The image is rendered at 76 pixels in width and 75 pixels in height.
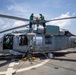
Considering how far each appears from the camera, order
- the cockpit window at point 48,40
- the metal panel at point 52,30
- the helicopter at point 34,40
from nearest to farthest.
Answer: the helicopter at point 34,40, the metal panel at point 52,30, the cockpit window at point 48,40

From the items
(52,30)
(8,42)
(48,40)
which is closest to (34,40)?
(48,40)

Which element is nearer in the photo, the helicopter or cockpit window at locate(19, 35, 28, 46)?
the helicopter

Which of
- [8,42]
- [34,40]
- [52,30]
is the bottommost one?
[8,42]

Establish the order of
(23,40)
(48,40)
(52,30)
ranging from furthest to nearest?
(48,40)
(52,30)
(23,40)

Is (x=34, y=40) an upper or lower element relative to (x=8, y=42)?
upper

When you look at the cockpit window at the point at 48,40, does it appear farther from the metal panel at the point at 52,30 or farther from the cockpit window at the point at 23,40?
the cockpit window at the point at 23,40

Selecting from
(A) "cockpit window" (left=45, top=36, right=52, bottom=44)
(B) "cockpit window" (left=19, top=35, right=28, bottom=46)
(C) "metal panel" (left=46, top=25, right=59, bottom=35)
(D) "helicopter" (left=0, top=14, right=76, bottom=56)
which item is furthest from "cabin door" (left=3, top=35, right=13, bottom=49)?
(C) "metal panel" (left=46, top=25, right=59, bottom=35)

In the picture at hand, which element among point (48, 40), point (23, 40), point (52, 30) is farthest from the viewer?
point (48, 40)

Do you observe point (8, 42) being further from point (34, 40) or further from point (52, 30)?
point (52, 30)

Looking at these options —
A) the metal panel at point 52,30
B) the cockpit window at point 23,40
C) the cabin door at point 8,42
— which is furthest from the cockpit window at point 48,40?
the cabin door at point 8,42

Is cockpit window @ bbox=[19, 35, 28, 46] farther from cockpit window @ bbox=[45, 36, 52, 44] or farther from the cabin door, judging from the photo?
cockpit window @ bbox=[45, 36, 52, 44]

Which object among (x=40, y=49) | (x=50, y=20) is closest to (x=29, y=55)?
(x=40, y=49)

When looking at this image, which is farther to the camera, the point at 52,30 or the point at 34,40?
the point at 52,30

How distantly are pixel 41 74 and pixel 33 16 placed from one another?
7.43 m
